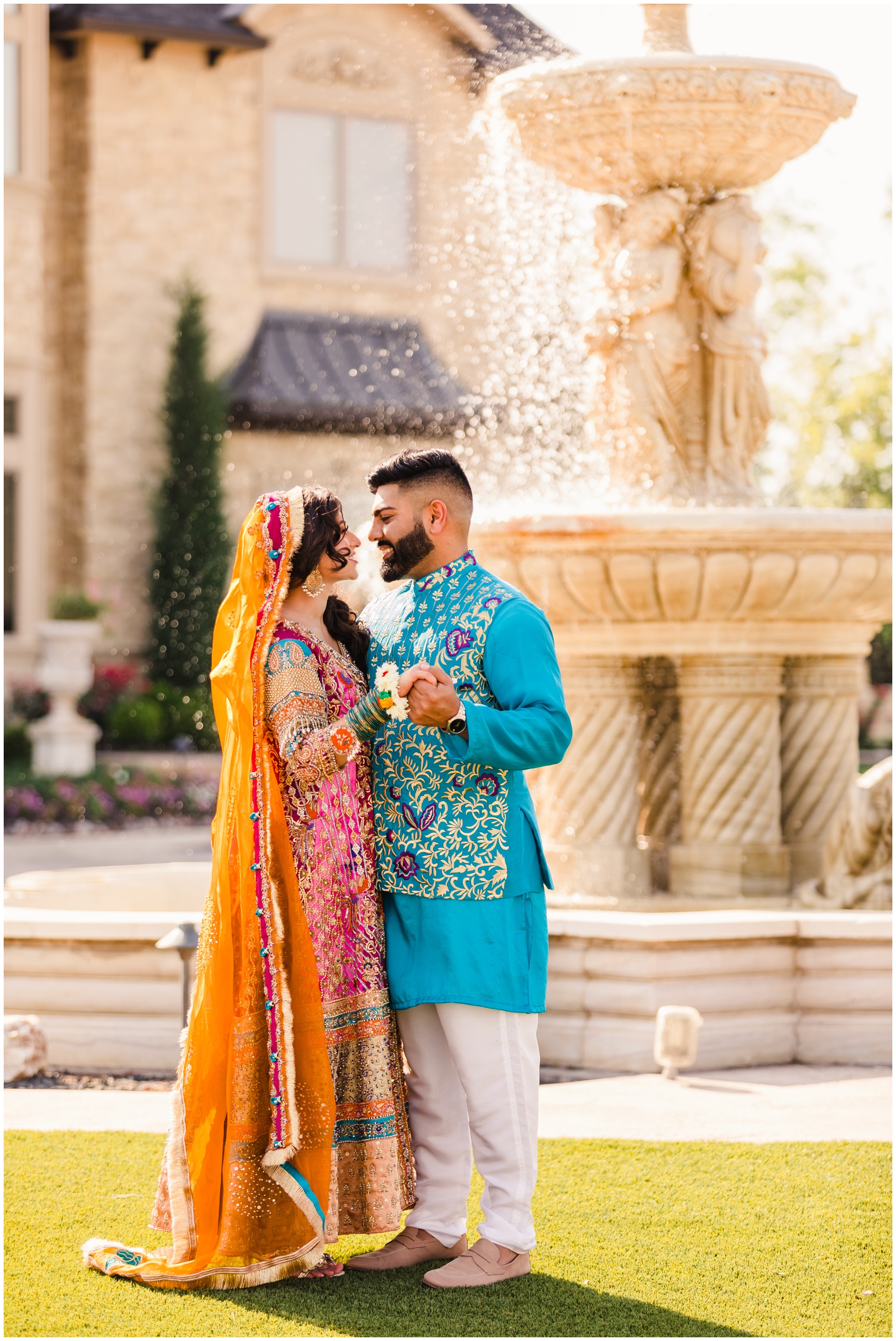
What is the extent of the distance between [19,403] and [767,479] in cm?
1397

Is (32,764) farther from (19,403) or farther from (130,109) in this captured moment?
(130,109)

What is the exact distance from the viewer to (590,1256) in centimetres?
367

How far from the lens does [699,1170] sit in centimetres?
432

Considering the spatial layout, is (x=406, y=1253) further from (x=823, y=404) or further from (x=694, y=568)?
(x=823, y=404)

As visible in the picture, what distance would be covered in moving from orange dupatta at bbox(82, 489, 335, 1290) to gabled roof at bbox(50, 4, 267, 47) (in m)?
17.7

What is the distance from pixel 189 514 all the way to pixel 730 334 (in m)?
13.0

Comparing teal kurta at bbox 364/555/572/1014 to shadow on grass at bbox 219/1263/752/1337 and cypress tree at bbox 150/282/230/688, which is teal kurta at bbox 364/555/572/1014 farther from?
cypress tree at bbox 150/282/230/688

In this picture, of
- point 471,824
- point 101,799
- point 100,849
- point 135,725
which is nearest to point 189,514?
point 135,725

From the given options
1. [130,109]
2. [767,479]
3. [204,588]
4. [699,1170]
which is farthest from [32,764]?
[767,479]

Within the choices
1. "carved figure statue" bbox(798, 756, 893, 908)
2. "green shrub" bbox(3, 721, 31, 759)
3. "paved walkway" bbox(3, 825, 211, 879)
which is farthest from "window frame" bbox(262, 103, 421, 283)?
"carved figure statue" bbox(798, 756, 893, 908)

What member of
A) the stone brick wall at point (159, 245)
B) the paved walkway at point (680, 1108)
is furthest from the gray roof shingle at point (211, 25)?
the paved walkway at point (680, 1108)

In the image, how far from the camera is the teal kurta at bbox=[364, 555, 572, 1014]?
11.3ft

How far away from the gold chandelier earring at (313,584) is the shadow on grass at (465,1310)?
4.73 feet

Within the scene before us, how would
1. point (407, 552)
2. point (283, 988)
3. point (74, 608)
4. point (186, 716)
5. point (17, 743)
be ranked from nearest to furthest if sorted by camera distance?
1. point (283, 988)
2. point (407, 552)
3. point (17, 743)
4. point (74, 608)
5. point (186, 716)
